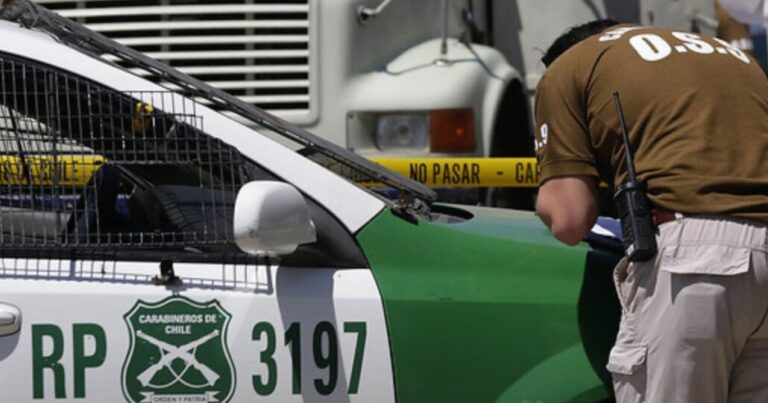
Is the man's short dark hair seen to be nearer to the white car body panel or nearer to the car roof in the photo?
the car roof

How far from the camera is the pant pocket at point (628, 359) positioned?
3457 mm

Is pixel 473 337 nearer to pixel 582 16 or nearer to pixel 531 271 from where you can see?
pixel 531 271

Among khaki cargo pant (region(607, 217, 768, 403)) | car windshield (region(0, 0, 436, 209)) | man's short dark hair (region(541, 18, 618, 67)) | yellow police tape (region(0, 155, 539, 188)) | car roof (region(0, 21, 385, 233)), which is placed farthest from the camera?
yellow police tape (region(0, 155, 539, 188))

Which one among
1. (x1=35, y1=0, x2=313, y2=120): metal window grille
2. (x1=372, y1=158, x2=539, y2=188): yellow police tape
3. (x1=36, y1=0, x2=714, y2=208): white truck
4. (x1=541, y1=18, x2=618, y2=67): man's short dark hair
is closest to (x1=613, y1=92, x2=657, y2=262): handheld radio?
(x1=541, y1=18, x2=618, y2=67): man's short dark hair

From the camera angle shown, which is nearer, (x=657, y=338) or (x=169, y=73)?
(x=657, y=338)

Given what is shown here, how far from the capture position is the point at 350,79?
7.14 metres

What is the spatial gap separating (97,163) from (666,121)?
1468 mm

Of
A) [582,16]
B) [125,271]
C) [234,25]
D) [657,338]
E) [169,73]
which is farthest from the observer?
[582,16]

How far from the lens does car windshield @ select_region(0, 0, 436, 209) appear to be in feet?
13.9

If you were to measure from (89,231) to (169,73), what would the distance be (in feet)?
2.28

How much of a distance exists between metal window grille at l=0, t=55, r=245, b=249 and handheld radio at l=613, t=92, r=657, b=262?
3.16ft

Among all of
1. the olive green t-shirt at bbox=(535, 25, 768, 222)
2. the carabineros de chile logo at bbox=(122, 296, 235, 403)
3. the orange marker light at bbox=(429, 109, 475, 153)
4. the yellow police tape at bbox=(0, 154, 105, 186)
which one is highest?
the olive green t-shirt at bbox=(535, 25, 768, 222)

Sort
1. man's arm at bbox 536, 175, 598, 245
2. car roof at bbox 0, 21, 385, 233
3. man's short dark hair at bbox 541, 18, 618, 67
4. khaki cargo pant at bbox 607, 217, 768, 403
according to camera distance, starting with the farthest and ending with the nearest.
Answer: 1. man's short dark hair at bbox 541, 18, 618, 67
2. car roof at bbox 0, 21, 385, 233
3. man's arm at bbox 536, 175, 598, 245
4. khaki cargo pant at bbox 607, 217, 768, 403

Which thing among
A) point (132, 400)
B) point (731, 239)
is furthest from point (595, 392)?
point (132, 400)
